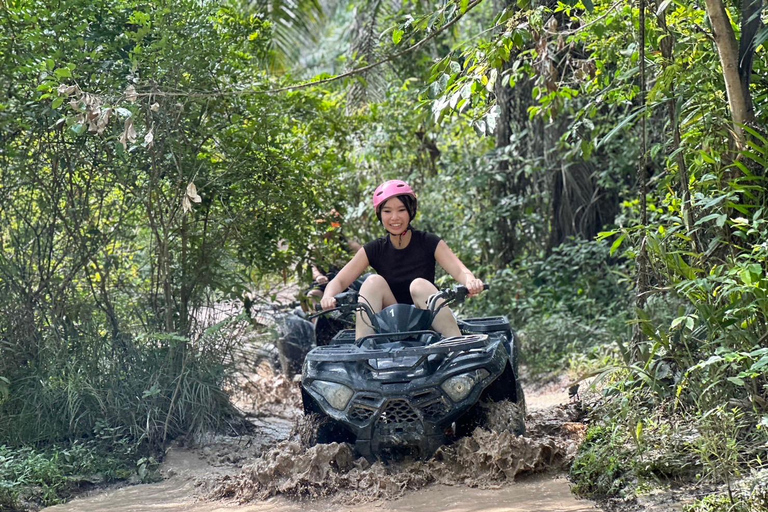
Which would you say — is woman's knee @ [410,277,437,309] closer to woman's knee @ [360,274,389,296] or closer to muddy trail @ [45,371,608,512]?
woman's knee @ [360,274,389,296]

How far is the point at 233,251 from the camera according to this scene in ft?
24.5

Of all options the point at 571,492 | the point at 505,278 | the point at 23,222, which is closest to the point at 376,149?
the point at 505,278

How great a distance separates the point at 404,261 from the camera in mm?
6117

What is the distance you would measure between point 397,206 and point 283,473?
A: 1.87 meters

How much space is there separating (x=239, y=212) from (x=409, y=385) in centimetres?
267

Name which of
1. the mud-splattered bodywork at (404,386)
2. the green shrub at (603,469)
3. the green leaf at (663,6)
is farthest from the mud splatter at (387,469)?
the green leaf at (663,6)

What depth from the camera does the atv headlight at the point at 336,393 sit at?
517cm

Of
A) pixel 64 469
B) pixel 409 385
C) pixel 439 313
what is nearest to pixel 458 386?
pixel 409 385

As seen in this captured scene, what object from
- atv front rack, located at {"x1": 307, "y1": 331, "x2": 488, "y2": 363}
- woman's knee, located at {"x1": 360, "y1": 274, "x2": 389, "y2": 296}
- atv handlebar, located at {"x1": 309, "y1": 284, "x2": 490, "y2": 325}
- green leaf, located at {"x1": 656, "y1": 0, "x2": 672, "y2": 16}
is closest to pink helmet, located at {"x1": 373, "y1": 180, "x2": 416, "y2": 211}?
woman's knee, located at {"x1": 360, "y1": 274, "x2": 389, "y2": 296}

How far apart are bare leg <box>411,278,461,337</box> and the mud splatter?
23.6 inches

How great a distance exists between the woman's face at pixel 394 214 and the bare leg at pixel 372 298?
1.25 feet

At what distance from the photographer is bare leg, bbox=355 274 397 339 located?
5.64m

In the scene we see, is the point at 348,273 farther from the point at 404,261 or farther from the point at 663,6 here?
the point at 663,6

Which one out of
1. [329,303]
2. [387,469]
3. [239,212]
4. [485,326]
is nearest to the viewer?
[387,469]
